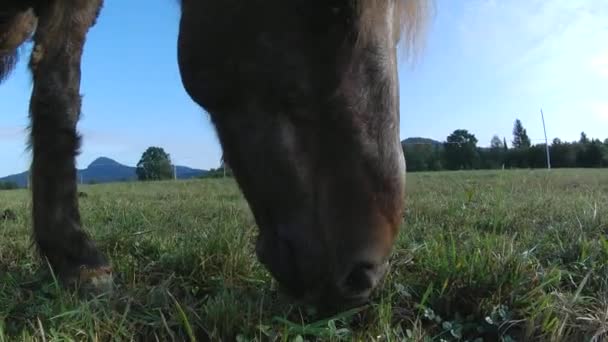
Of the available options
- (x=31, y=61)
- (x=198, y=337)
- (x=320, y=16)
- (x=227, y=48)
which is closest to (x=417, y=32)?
(x=320, y=16)

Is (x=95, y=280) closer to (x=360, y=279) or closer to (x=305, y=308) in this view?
(x=305, y=308)

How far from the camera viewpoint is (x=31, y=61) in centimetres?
248

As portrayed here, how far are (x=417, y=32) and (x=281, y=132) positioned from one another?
61cm

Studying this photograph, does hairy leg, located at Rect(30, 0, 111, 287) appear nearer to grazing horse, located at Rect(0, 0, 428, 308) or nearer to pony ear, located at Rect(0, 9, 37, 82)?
pony ear, located at Rect(0, 9, 37, 82)

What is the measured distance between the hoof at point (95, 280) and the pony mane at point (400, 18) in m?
1.12

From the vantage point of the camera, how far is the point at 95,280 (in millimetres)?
1892

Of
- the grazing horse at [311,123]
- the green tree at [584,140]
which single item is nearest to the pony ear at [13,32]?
the grazing horse at [311,123]

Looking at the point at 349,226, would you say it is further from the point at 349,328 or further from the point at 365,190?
the point at 349,328

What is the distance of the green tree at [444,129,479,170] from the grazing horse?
2286cm

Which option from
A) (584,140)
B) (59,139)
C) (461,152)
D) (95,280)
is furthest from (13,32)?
(584,140)

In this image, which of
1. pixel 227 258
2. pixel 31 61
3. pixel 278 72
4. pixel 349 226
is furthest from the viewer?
pixel 31 61

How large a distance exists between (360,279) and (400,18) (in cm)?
76

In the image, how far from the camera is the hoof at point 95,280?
183 cm

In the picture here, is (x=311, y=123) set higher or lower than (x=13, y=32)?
lower
